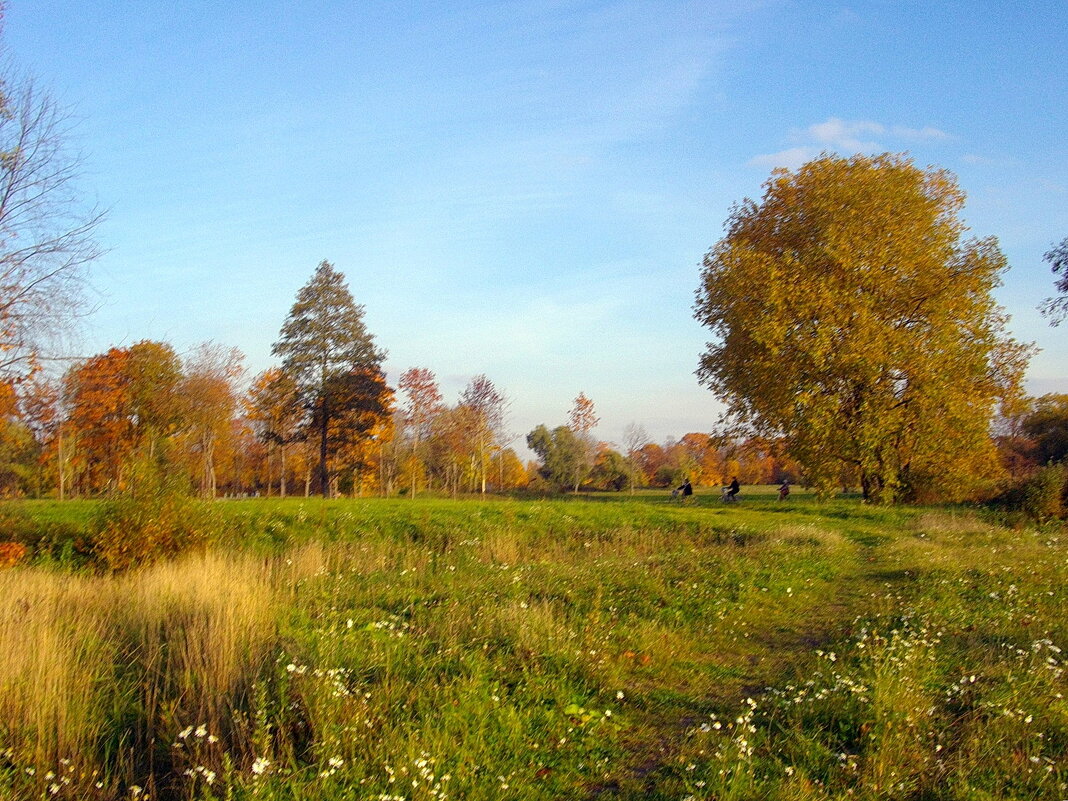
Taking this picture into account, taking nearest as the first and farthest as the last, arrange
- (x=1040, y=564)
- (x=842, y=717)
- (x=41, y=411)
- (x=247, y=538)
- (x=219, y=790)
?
(x=219, y=790), (x=842, y=717), (x=1040, y=564), (x=247, y=538), (x=41, y=411)

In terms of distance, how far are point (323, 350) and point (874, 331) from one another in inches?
1155

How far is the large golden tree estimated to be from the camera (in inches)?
1008

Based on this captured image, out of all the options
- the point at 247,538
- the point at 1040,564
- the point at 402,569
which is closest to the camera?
the point at 402,569

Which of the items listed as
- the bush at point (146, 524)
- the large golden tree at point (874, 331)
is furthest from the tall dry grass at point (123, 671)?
the large golden tree at point (874, 331)

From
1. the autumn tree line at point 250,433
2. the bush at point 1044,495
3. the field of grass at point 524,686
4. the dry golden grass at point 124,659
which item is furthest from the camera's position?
the autumn tree line at point 250,433

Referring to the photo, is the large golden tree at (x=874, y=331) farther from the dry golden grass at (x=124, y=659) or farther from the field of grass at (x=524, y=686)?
the dry golden grass at (x=124, y=659)

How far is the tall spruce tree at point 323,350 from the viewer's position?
141 feet

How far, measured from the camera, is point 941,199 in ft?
89.8

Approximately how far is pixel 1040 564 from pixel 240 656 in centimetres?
1331

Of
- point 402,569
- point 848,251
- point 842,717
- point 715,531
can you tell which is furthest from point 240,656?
point 848,251

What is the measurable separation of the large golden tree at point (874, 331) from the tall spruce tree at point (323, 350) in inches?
925

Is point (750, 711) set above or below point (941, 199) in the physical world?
below

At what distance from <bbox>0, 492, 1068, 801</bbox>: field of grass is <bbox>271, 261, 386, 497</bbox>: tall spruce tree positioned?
3214cm

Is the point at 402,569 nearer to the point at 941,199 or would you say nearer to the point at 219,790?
the point at 219,790
